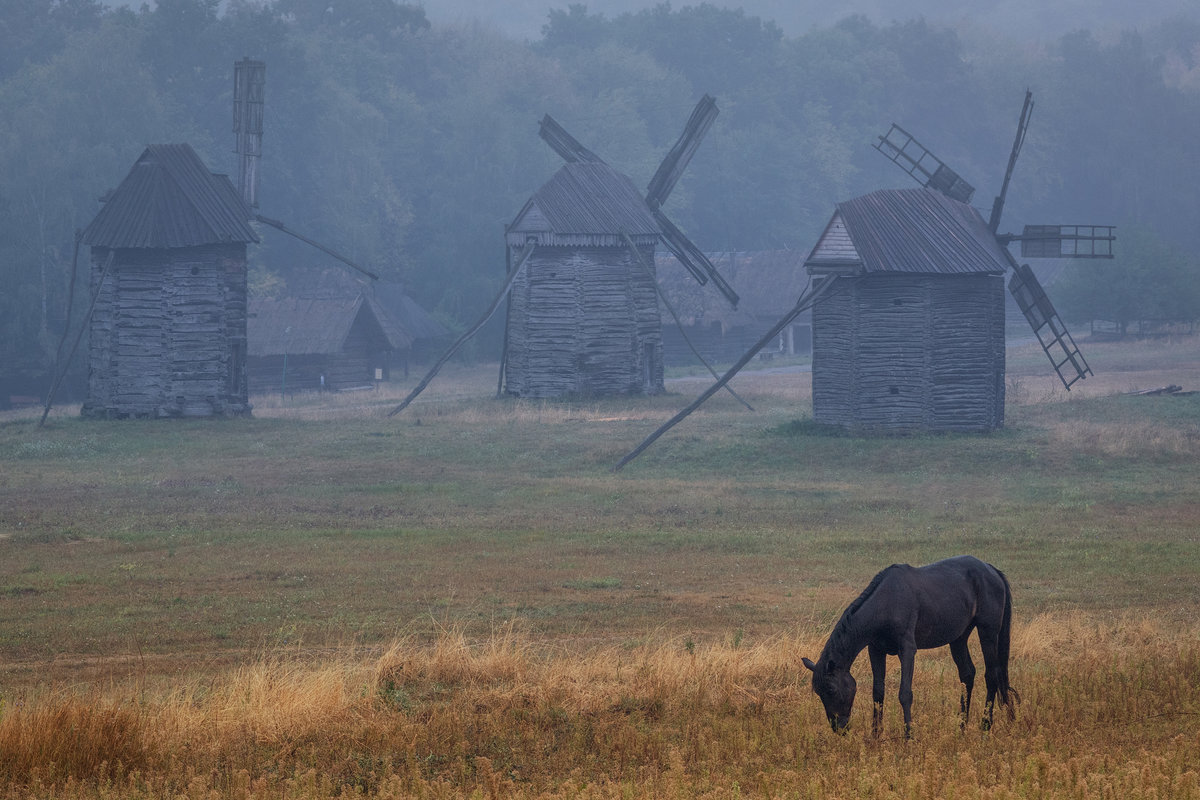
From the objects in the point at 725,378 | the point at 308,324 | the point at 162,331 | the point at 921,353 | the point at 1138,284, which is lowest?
the point at 725,378

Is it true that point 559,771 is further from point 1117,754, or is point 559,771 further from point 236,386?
point 236,386

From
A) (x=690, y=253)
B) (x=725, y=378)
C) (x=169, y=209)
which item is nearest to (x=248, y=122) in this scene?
(x=169, y=209)

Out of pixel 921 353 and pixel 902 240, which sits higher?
pixel 902 240

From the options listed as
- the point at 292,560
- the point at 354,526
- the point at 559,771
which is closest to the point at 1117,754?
the point at 559,771

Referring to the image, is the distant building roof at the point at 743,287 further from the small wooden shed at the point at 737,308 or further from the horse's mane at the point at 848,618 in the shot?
the horse's mane at the point at 848,618

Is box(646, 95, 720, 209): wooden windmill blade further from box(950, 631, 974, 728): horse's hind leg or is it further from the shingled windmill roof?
box(950, 631, 974, 728): horse's hind leg

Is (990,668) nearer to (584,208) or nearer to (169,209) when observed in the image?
(169,209)

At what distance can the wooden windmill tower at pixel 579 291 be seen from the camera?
42.8 metres

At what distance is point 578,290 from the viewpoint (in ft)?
141

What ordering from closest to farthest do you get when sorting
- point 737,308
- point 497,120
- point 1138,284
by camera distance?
1. point 737,308
2. point 1138,284
3. point 497,120

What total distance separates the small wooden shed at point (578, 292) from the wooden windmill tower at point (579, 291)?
0.03m

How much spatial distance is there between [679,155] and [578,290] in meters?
6.56

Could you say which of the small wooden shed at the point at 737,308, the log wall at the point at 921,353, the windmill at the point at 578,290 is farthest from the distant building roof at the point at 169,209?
the small wooden shed at the point at 737,308

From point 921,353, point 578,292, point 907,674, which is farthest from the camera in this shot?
point 578,292
